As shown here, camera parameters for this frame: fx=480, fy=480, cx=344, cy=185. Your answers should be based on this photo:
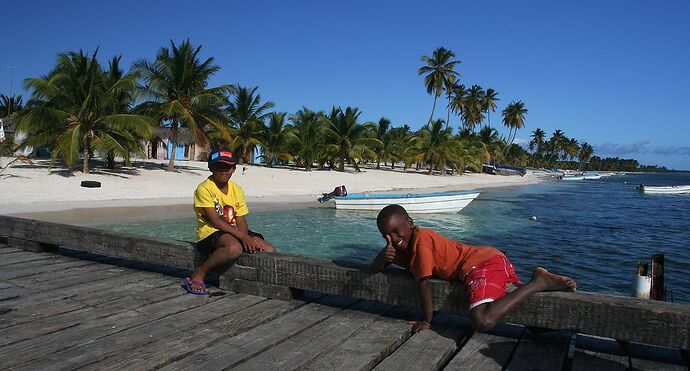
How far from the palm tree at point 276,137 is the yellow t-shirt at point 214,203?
37.2 meters

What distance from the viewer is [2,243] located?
276 inches

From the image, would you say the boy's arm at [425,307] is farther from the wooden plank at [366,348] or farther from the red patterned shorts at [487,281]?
the red patterned shorts at [487,281]

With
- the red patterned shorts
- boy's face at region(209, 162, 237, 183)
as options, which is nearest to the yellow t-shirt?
boy's face at region(209, 162, 237, 183)

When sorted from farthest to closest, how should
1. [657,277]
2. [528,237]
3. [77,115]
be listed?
[77,115]
[528,237]
[657,277]

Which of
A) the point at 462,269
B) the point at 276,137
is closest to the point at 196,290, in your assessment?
the point at 462,269

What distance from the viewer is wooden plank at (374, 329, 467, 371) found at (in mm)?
3115

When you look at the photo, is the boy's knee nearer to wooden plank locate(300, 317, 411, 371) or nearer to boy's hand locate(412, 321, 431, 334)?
boy's hand locate(412, 321, 431, 334)

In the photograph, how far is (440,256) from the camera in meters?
3.75

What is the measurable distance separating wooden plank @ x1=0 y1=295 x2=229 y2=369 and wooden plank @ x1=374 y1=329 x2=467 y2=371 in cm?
185

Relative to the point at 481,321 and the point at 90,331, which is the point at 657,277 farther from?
the point at 90,331

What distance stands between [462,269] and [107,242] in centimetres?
411

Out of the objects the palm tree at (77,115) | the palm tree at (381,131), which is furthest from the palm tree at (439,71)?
the palm tree at (77,115)

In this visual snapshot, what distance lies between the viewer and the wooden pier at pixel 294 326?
3.11m

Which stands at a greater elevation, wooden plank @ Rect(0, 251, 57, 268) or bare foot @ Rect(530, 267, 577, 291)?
bare foot @ Rect(530, 267, 577, 291)
